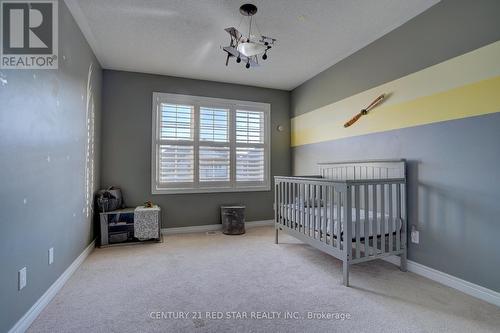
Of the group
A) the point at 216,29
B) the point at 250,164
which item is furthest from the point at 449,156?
A: the point at 250,164

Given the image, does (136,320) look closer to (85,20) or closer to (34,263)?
(34,263)

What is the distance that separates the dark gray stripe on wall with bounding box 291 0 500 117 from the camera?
75.0 inches

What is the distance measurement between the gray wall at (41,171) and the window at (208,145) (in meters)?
1.25

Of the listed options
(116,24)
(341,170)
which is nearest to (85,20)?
(116,24)

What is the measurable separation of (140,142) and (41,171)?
6.72 ft

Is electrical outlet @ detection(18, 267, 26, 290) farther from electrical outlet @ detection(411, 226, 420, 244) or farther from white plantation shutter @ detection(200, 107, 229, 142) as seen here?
electrical outlet @ detection(411, 226, 420, 244)

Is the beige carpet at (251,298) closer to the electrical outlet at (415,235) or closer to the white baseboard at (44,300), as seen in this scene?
the white baseboard at (44,300)

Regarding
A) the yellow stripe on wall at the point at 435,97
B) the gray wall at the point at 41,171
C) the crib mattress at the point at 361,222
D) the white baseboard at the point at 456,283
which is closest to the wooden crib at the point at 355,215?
the crib mattress at the point at 361,222

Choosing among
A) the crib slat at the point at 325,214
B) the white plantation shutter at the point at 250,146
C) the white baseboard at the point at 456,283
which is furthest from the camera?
the white plantation shutter at the point at 250,146

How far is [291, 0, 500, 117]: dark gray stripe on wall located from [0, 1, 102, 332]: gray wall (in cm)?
306

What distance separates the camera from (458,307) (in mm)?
1746

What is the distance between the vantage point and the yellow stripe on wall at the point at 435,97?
1.87m

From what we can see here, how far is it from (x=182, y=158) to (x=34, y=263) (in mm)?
2422

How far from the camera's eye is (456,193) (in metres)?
2.05
